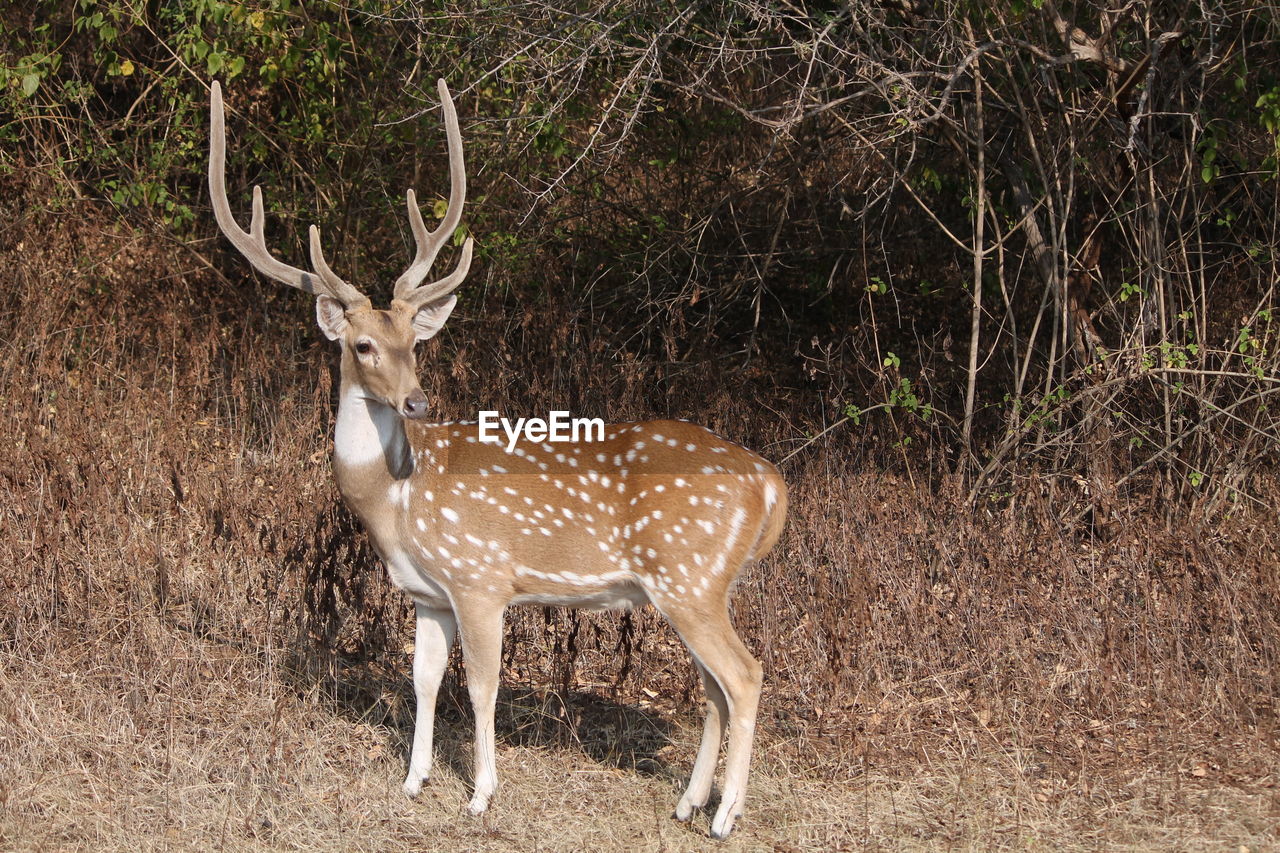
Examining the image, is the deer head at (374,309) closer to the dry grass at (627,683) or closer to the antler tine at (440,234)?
the antler tine at (440,234)

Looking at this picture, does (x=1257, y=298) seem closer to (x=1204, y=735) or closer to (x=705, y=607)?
(x=1204, y=735)

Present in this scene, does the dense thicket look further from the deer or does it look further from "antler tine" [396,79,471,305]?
the deer

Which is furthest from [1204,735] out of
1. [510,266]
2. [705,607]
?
[510,266]

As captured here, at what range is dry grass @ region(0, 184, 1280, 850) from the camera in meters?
4.90

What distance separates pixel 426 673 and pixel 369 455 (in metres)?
0.84

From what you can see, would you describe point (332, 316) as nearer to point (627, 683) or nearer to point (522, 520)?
point (522, 520)

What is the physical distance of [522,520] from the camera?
16.8 ft

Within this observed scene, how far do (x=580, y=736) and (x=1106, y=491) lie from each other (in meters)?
2.68

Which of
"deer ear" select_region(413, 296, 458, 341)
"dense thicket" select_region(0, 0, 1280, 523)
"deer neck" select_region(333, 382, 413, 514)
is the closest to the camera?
"deer neck" select_region(333, 382, 413, 514)

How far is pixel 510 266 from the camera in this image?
8.89m

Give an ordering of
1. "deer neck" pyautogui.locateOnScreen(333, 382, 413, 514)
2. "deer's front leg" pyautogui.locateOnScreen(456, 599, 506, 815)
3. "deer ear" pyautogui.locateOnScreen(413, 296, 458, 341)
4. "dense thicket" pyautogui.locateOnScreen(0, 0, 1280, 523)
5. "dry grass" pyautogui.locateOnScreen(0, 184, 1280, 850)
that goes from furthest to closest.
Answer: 1. "dense thicket" pyautogui.locateOnScreen(0, 0, 1280, 523)
2. "deer ear" pyautogui.locateOnScreen(413, 296, 458, 341)
3. "deer neck" pyautogui.locateOnScreen(333, 382, 413, 514)
4. "deer's front leg" pyautogui.locateOnScreen(456, 599, 506, 815)
5. "dry grass" pyautogui.locateOnScreen(0, 184, 1280, 850)

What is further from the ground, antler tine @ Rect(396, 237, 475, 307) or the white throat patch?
antler tine @ Rect(396, 237, 475, 307)

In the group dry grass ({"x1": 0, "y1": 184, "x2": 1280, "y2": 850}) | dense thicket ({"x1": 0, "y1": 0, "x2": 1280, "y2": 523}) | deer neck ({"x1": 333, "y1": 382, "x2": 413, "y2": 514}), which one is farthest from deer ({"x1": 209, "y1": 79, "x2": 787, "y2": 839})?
dense thicket ({"x1": 0, "y1": 0, "x2": 1280, "y2": 523})

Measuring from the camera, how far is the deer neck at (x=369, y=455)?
5.16 m
